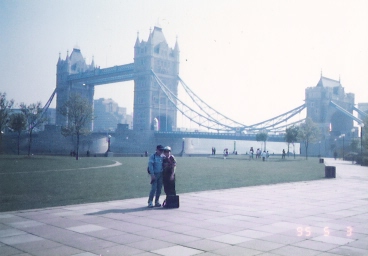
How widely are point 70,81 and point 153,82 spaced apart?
3656 centimetres

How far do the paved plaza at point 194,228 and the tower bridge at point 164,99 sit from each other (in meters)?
62.1

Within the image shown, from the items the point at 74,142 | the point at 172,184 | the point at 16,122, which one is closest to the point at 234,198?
the point at 172,184

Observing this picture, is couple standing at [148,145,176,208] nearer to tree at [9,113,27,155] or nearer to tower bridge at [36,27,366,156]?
tree at [9,113,27,155]

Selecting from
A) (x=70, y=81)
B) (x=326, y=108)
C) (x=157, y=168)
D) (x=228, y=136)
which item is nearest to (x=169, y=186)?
(x=157, y=168)

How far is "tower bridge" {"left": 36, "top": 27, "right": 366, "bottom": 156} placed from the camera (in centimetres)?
8094

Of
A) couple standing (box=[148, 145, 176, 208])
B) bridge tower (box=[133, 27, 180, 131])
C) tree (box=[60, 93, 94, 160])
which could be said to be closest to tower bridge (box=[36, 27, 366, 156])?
bridge tower (box=[133, 27, 180, 131])

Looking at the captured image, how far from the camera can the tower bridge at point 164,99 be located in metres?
80.9

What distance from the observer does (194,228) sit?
7539mm

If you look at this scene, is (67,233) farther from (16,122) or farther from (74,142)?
(74,142)

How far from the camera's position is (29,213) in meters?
8.77

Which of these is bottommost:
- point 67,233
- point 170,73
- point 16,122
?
point 67,233

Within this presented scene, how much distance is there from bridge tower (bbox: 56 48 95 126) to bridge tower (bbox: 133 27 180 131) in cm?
2399

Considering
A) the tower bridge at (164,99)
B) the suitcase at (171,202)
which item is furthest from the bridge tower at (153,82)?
the suitcase at (171,202)

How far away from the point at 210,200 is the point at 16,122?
37.8 meters
